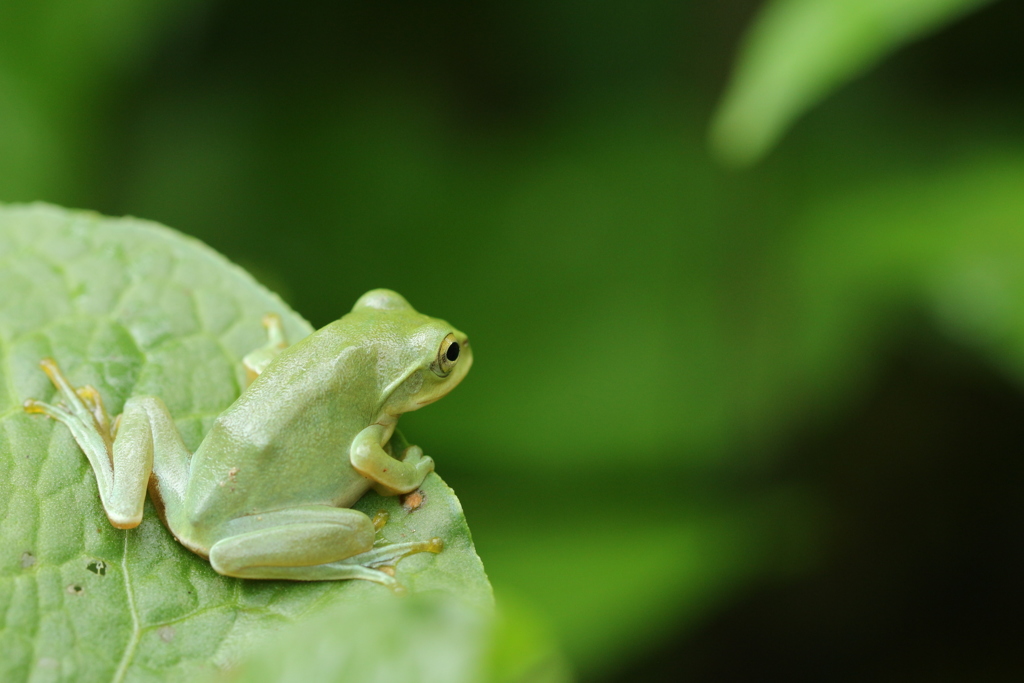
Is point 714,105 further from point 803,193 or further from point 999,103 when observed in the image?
point 999,103

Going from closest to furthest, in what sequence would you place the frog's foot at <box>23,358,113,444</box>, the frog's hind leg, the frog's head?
the frog's foot at <box>23,358,113,444</box> → the frog's hind leg → the frog's head

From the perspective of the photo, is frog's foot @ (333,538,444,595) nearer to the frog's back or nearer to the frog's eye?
the frog's back

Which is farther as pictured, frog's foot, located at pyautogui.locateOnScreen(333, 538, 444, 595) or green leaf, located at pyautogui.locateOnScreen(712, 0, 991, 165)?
green leaf, located at pyautogui.locateOnScreen(712, 0, 991, 165)

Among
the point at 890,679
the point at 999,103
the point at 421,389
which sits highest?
the point at 999,103

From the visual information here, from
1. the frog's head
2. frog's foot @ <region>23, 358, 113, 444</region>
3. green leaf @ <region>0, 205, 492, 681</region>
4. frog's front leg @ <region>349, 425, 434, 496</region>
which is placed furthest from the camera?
the frog's head

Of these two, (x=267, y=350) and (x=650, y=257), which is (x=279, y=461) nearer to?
(x=267, y=350)

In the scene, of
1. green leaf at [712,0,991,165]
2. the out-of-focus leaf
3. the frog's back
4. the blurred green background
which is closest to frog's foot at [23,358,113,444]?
the frog's back

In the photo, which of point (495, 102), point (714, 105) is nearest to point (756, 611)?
point (714, 105)

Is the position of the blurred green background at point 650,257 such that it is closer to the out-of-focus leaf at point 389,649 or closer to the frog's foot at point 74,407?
the frog's foot at point 74,407
